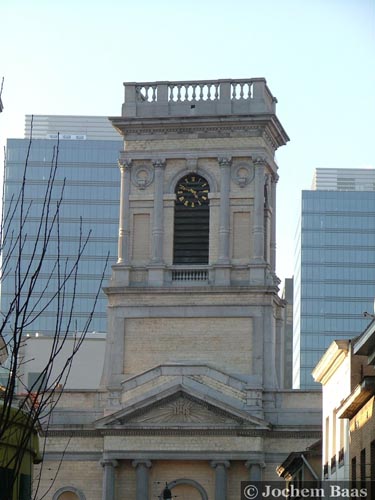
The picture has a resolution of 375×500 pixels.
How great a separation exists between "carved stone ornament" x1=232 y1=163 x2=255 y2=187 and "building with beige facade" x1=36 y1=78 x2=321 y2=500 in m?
0.07

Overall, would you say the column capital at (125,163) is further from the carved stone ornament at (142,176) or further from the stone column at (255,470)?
the stone column at (255,470)

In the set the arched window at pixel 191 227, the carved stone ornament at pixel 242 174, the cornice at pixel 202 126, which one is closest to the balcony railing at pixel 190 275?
the arched window at pixel 191 227

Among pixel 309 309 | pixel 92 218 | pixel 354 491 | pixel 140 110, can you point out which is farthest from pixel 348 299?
pixel 354 491

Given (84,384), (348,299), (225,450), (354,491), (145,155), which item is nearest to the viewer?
(354,491)

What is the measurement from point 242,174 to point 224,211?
225 centimetres

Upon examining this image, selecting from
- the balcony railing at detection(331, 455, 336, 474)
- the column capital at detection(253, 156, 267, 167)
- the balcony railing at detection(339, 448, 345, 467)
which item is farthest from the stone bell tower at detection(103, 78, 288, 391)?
the balcony railing at detection(339, 448, 345, 467)

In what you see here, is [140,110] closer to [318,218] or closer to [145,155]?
[145,155]

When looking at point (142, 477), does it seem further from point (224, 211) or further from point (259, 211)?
point (259, 211)

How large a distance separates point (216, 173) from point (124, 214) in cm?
472

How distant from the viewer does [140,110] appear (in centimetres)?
7819

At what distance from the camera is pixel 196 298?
7506 cm

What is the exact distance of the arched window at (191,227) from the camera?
7606cm

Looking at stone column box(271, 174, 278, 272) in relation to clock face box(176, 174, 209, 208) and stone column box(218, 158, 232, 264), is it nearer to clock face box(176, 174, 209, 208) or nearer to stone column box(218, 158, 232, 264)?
stone column box(218, 158, 232, 264)

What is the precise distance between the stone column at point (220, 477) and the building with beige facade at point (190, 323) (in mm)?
62
